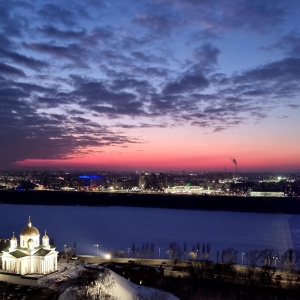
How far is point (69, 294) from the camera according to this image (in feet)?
24.6

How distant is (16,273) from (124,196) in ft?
85.9

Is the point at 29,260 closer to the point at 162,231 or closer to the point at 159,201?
the point at 162,231

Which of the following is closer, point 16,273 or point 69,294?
point 69,294

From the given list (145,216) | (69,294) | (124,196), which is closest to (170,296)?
(69,294)

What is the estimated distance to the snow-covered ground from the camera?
7566 mm

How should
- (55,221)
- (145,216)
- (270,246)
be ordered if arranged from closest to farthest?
(270,246) → (55,221) → (145,216)

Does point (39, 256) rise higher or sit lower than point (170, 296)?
higher

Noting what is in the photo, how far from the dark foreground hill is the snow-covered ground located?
2077 cm

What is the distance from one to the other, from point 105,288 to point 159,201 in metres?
25.0

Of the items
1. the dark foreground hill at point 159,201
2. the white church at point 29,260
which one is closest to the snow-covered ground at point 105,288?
the white church at point 29,260

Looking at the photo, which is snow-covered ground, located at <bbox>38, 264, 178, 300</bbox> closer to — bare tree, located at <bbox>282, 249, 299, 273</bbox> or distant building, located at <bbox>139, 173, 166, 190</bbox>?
bare tree, located at <bbox>282, 249, 299, 273</bbox>

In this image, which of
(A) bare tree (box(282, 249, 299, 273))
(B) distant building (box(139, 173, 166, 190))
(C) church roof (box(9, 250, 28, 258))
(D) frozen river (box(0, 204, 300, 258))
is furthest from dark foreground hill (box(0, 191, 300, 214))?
(C) church roof (box(9, 250, 28, 258))

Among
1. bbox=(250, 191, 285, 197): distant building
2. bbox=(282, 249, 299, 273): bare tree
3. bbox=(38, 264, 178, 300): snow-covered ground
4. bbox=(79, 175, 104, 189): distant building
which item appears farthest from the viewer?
bbox=(79, 175, 104, 189): distant building

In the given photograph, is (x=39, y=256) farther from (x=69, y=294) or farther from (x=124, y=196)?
(x=124, y=196)
